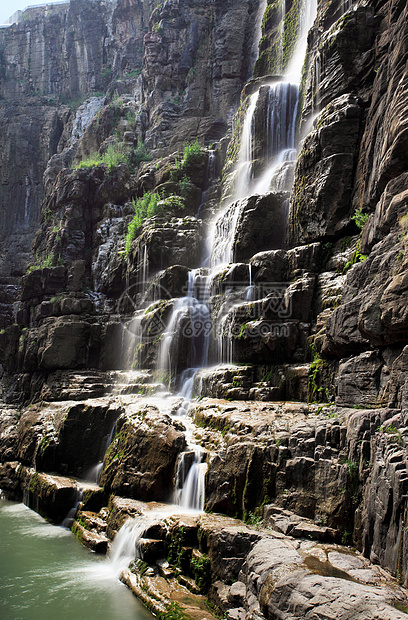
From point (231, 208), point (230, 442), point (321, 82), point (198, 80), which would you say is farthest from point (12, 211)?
point (230, 442)

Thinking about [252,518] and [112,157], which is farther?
[112,157]

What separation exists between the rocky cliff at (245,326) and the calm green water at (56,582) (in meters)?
0.52

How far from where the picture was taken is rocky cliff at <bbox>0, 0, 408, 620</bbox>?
23.2 ft

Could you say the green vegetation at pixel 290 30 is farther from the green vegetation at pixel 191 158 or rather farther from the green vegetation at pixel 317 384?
the green vegetation at pixel 317 384

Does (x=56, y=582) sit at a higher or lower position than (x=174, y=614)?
lower

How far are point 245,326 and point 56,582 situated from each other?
26.0 feet

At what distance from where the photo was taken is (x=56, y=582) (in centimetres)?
878

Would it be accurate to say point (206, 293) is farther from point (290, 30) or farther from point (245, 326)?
point (290, 30)

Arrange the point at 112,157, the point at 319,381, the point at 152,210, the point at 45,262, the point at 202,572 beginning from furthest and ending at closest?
the point at 112,157 → the point at 45,262 → the point at 152,210 → the point at 319,381 → the point at 202,572

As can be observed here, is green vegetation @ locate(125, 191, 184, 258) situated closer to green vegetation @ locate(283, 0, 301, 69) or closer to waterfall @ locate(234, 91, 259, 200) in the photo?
waterfall @ locate(234, 91, 259, 200)

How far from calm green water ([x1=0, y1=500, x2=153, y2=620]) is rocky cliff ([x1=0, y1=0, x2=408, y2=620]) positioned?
52 centimetres

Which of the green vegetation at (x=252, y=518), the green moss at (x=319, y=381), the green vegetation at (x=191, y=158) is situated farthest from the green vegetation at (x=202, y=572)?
the green vegetation at (x=191, y=158)

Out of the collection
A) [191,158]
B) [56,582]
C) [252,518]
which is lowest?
[56,582]

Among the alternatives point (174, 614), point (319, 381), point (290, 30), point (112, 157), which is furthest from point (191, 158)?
point (174, 614)
